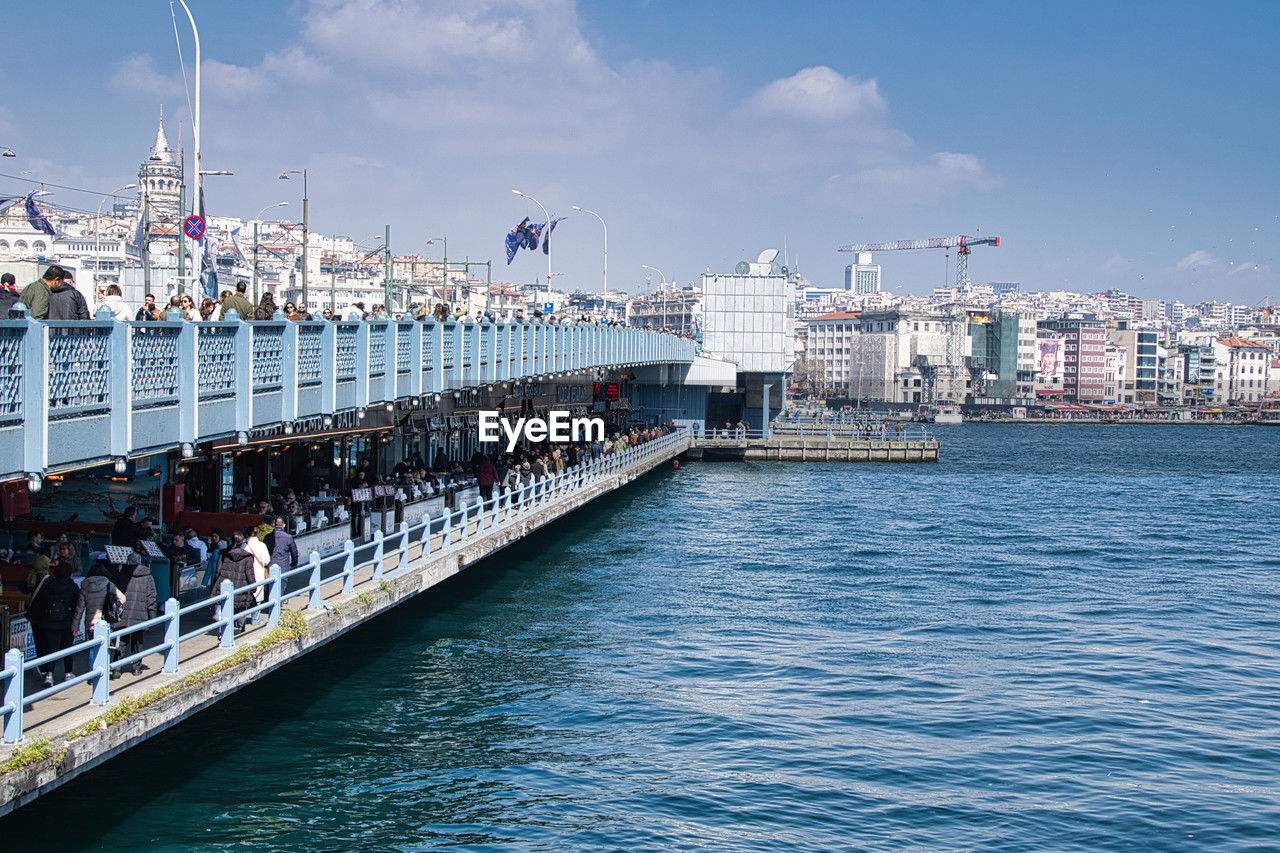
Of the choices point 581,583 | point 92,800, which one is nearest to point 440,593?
point 581,583

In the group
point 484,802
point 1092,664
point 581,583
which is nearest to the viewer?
point 484,802

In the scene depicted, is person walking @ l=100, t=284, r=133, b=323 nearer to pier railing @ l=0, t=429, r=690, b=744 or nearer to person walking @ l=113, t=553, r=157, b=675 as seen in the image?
person walking @ l=113, t=553, r=157, b=675

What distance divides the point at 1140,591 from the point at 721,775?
20120mm

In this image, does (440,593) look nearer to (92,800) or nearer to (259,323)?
(259,323)

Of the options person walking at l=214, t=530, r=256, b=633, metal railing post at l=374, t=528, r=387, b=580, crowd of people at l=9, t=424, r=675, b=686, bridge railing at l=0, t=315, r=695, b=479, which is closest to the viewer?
bridge railing at l=0, t=315, r=695, b=479

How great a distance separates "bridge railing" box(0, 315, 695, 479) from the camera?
12289 millimetres

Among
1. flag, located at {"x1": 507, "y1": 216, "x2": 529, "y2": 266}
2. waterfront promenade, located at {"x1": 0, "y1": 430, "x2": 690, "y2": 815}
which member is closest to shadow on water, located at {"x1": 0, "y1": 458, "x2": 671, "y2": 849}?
waterfront promenade, located at {"x1": 0, "y1": 430, "x2": 690, "y2": 815}

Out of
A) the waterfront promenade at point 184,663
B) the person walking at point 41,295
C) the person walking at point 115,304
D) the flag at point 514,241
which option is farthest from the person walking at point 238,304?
the flag at point 514,241

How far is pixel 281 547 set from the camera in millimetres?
18859

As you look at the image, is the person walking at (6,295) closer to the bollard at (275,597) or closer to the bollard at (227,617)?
the bollard at (227,617)

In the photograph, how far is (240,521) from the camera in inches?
768

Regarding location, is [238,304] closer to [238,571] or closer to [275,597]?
[238,571]

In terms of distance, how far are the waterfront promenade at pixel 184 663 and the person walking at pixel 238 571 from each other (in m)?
0.29

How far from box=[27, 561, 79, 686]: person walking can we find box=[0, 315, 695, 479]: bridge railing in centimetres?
137
